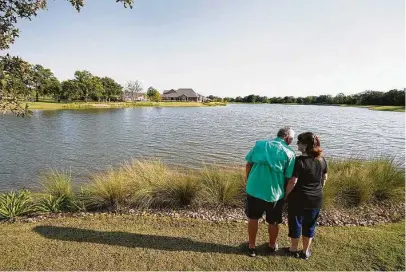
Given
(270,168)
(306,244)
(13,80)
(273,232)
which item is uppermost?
(13,80)

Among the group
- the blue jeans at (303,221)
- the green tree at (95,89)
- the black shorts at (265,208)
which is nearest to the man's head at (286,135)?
the black shorts at (265,208)

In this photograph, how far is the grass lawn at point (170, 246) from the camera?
363 centimetres

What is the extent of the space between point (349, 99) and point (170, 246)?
476 ft

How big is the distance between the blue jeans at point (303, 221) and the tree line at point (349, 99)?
99.0 meters

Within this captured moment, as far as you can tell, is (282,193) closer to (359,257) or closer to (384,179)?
(359,257)

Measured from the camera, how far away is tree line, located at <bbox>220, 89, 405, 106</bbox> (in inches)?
3479

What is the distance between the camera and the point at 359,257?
12.6 feet

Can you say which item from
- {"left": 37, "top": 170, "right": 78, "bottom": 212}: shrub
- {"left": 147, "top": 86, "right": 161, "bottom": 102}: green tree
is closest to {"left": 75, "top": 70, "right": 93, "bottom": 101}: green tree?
{"left": 147, "top": 86, "right": 161, "bottom": 102}: green tree

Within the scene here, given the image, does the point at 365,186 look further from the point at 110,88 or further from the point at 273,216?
the point at 110,88

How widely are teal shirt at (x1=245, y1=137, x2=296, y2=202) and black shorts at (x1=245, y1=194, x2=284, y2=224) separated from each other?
0.10m

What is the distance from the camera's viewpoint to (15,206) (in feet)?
17.9

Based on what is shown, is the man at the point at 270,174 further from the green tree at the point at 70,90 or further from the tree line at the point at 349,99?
the tree line at the point at 349,99

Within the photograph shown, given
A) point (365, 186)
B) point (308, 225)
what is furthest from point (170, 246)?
point (365, 186)

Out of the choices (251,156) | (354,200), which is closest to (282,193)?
(251,156)
